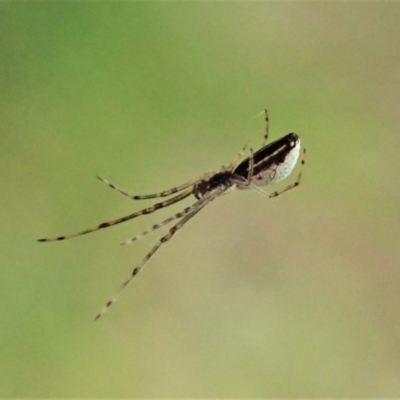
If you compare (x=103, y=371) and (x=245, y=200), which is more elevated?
(x=245, y=200)

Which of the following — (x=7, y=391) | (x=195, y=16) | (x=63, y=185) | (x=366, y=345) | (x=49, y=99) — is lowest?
(x=7, y=391)

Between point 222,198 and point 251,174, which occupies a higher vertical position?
point 222,198

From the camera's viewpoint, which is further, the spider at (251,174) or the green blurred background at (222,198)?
the green blurred background at (222,198)

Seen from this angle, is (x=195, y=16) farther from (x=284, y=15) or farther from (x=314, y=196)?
(x=314, y=196)

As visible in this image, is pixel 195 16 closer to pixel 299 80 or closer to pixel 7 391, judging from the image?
pixel 299 80

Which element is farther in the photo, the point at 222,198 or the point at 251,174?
the point at 222,198

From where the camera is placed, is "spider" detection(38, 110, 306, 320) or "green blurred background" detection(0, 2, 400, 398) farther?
"green blurred background" detection(0, 2, 400, 398)

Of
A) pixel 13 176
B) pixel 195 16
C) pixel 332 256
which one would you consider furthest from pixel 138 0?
pixel 332 256
